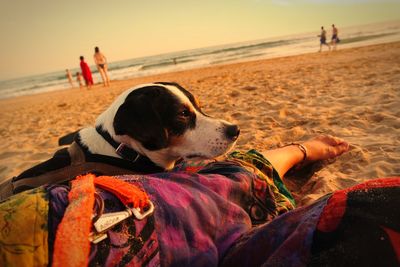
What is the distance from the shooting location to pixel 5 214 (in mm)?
839

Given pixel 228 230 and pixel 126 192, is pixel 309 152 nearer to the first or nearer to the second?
pixel 228 230

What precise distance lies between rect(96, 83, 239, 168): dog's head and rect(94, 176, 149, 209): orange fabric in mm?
930

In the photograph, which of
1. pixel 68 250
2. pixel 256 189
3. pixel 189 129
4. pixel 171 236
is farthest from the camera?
pixel 189 129

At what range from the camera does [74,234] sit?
811 millimetres

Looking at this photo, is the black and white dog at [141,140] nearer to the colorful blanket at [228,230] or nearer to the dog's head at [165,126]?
the dog's head at [165,126]

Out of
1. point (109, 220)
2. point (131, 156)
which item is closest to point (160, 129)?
point (131, 156)

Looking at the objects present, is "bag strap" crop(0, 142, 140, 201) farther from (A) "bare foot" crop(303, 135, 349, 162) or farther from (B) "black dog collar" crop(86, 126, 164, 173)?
(A) "bare foot" crop(303, 135, 349, 162)

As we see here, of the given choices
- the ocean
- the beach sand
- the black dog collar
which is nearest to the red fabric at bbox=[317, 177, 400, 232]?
the beach sand

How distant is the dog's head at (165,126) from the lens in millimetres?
1998

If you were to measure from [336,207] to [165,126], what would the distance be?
57.7 inches

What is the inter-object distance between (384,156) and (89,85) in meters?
16.5

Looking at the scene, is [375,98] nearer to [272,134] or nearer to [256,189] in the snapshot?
[272,134]

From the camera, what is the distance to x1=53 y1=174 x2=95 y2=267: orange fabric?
784mm

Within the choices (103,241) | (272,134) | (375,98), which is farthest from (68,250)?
(375,98)
